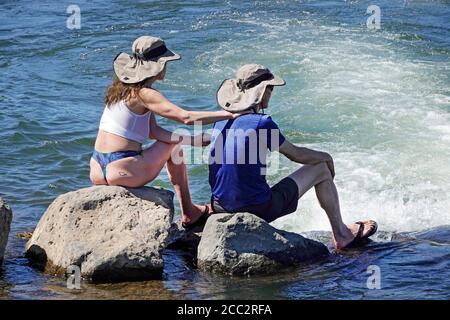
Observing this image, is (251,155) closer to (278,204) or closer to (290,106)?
(278,204)

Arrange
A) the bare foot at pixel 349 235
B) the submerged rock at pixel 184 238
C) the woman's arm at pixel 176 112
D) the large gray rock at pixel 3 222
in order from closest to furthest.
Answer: the large gray rock at pixel 3 222
the woman's arm at pixel 176 112
the submerged rock at pixel 184 238
the bare foot at pixel 349 235

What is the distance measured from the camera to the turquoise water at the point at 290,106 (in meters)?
7.02

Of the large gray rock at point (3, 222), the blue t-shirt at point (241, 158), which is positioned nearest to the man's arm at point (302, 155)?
the blue t-shirt at point (241, 158)

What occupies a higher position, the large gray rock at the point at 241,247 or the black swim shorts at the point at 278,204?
the black swim shorts at the point at 278,204

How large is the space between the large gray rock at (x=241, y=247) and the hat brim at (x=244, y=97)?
2.68ft

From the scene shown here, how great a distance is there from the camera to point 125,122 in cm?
733

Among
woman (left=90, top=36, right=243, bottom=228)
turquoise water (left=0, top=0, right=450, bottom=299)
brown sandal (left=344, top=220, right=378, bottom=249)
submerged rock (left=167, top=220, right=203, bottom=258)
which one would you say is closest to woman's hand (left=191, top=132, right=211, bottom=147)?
woman (left=90, top=36, right=243, bottom=228)

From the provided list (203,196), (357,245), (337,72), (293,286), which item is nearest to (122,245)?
(293,286)

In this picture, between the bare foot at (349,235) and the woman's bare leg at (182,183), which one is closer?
the woman's bare leg at (182,183)

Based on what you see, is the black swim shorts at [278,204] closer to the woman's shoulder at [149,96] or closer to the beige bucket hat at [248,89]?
the beige bucket hat at [248,89]

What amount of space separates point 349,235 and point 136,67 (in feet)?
7.37

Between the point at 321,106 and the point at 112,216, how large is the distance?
22.3ft

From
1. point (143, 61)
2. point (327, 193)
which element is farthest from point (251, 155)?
point (143, 61)

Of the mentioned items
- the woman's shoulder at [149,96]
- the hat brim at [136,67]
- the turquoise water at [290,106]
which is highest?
the hat brim at [136,67]
